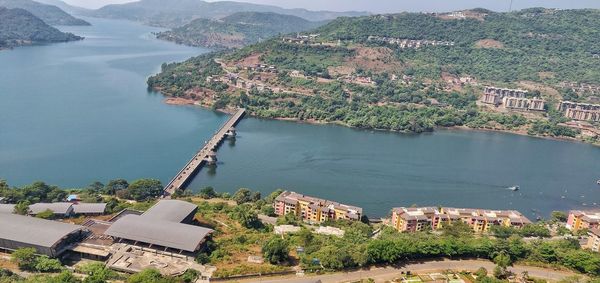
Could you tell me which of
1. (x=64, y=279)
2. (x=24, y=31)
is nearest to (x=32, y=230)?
(x=64, y=279)

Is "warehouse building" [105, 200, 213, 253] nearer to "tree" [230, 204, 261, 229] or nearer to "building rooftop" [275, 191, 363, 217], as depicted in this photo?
"tree" [230, 204, 261, 229]

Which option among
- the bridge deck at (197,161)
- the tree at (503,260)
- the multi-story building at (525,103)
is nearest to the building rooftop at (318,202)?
the bridge deck at (197,161)

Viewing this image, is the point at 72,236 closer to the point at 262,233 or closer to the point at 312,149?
the point at 262,233

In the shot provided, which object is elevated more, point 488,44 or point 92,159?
point 488,44

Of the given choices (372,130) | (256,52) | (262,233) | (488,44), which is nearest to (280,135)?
(372,130)

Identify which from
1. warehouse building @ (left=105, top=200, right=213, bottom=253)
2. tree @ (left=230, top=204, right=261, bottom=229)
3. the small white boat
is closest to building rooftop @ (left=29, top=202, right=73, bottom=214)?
warehouse building @ (left=105, top=200, right=213, bottom=253)

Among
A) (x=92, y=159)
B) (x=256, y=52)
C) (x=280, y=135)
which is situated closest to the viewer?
(x=92, y=159)

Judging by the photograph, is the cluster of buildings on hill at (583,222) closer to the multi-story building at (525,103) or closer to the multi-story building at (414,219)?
the multi-story building at (414,219)
